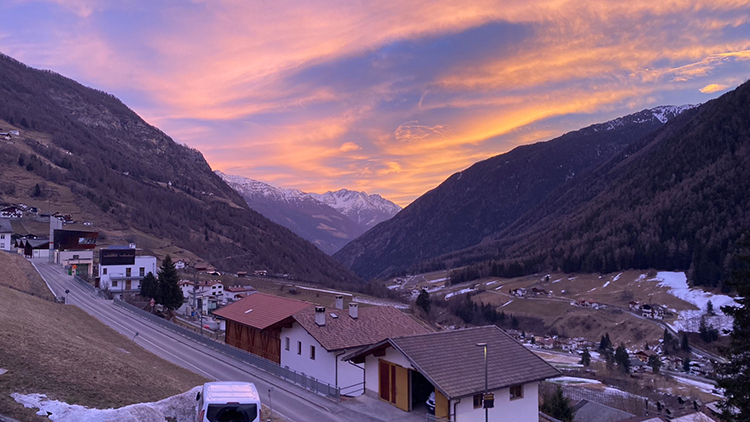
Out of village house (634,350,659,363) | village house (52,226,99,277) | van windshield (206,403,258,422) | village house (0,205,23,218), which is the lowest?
village house (634,350,659,363)

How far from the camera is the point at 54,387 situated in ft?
54.5

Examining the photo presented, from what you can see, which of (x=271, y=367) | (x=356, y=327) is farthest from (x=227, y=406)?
(x=356, y=327)

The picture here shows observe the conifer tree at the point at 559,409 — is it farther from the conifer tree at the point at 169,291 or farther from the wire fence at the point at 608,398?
the conifer tree at the point at 169,291

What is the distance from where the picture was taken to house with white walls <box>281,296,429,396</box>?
31516 millimetres

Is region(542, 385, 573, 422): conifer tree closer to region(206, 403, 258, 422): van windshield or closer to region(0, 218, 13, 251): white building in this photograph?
region(206, 403, 258, 422): van windshield

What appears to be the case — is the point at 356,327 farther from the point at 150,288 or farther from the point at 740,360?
the point at 150,288

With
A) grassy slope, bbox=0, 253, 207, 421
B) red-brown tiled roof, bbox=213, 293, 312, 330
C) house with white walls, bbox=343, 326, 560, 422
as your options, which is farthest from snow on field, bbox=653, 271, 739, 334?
grassy slope, bbox=0, 253, 207, 421

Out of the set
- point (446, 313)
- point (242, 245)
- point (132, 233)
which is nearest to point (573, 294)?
point (446, 313)

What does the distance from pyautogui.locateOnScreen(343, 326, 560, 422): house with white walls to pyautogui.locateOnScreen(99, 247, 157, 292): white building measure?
67879 millimetres

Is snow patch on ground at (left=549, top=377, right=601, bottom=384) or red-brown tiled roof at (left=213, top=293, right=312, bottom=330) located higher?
red-brown tiled roof at (left=213, top=293, right=312, bottom=330)

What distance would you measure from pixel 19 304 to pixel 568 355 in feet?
353

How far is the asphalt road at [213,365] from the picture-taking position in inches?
1024

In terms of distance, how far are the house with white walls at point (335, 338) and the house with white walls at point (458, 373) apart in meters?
1.92

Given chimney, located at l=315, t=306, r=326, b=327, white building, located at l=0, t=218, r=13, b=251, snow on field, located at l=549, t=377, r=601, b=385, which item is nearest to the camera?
chimney, located at l=315, t=306, r=326, b=327
